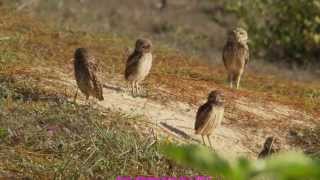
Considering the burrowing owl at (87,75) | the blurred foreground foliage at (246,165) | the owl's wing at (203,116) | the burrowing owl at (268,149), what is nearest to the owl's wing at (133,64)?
the burrowing owl at (87,75)

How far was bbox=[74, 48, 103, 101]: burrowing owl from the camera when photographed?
8.47 metres

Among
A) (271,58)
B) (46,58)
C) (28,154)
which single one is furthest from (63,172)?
(271,58)

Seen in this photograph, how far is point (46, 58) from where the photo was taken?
11.3 m

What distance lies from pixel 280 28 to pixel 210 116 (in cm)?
1254

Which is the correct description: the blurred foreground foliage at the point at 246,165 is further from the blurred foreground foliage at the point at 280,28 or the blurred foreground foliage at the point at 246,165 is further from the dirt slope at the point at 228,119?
the blurred foreground foliage at the point at 280,28

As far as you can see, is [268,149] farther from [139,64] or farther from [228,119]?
[139,64]

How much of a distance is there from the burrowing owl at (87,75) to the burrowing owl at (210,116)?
3.64 ft

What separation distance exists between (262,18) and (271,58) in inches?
45.3

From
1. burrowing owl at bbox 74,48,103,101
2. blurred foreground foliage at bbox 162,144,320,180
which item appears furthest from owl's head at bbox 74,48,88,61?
blurred foreground foliage at bbox 162,144,320,180

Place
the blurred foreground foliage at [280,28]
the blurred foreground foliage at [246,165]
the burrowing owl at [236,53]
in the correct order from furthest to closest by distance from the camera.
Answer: the blurred foreground foliage at [280,28] < the burrowing owl at [236,53] < the blurred foreground foliage at [246,165]

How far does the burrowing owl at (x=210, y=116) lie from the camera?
820 centimetres

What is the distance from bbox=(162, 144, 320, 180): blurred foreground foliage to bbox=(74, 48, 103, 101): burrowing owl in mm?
7519

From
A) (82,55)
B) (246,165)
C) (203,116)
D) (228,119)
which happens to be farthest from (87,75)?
(246,165)

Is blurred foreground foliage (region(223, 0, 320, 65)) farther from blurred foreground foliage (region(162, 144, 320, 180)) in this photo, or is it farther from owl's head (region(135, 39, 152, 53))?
blurred foreground foliage (region(162, 144, 320, 180))
